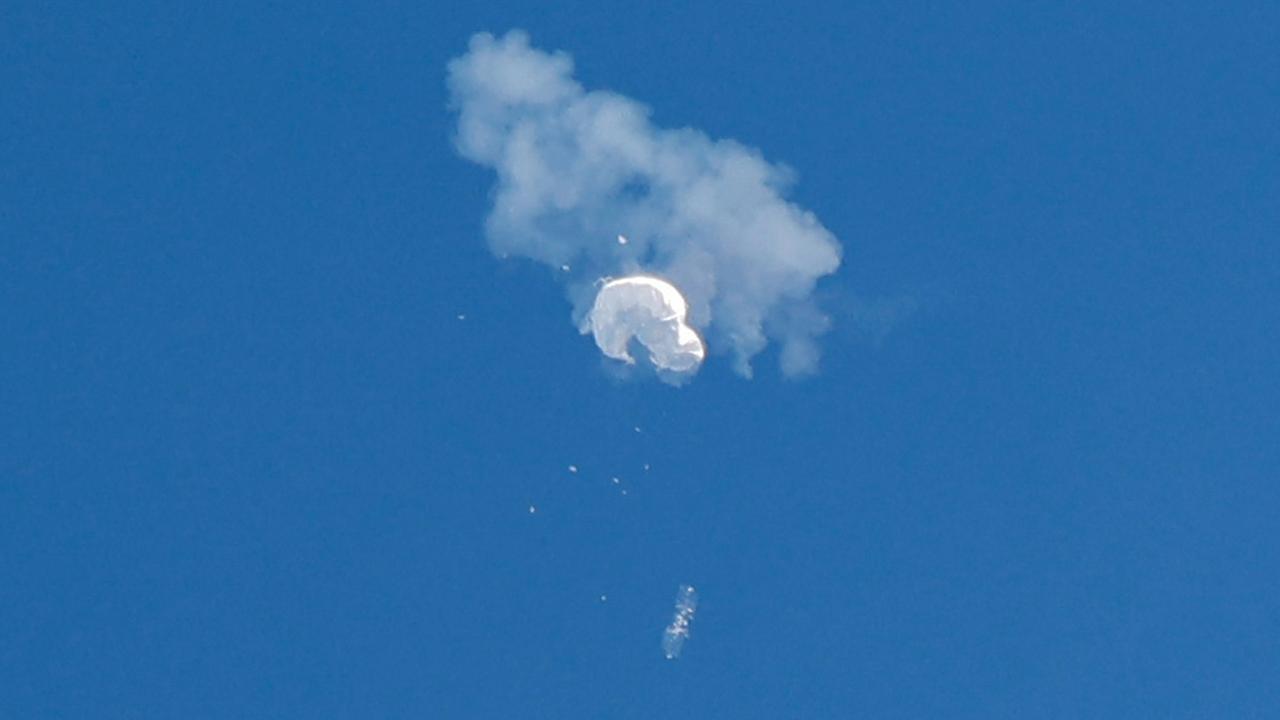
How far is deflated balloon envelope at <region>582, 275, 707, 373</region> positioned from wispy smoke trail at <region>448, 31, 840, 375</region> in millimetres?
51

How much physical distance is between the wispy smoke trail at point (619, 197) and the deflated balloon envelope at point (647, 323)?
51 mm

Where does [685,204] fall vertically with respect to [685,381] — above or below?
above

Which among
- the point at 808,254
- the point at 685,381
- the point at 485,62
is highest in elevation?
the point at 485,62

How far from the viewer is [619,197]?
19.0 ft

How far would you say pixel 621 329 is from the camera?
18.8 ft

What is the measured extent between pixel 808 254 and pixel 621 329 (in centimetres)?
88

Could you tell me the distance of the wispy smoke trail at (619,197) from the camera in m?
5.74

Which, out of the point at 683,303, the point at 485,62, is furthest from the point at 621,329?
the point at 485,62

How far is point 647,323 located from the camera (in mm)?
5703

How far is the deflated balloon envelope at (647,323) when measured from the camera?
5.71 meters

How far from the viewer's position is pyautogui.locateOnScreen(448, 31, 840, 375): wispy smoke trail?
5742mm

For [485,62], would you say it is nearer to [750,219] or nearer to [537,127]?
[537,127]

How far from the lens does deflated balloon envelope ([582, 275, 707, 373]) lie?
5.71m

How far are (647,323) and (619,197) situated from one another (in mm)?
574
